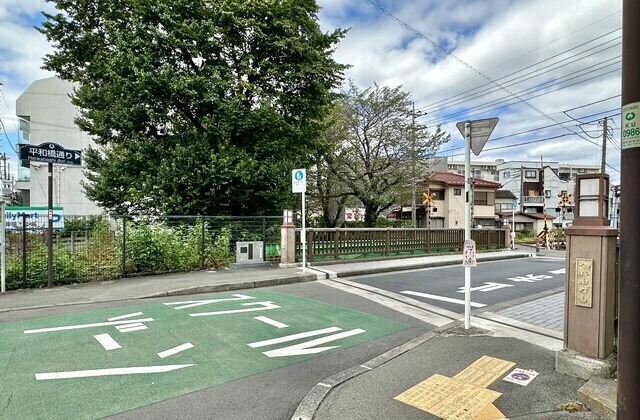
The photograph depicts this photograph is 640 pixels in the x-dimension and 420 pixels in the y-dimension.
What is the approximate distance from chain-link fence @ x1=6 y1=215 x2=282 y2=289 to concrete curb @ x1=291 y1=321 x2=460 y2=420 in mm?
7788

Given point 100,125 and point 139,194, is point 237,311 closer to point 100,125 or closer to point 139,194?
point 139,194

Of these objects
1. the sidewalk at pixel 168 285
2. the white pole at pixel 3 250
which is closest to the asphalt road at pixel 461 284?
the sidewalk at pixel 168 285

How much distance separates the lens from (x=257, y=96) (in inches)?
583

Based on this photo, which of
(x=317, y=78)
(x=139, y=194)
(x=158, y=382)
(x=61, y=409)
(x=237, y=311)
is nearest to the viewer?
(x=61, y=409)

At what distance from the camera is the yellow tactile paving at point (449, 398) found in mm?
3045

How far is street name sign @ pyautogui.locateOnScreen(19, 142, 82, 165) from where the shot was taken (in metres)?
7.72

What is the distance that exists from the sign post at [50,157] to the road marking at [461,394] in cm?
846

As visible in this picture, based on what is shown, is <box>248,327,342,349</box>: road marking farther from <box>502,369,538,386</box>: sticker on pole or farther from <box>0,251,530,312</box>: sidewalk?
<box>0,251,530,312</box>: sidewalk

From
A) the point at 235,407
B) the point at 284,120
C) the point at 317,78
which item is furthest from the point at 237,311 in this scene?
the point at 317,78

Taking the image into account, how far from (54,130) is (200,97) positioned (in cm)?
2744

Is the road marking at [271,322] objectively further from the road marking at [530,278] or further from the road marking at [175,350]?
the road marking at [530,278]

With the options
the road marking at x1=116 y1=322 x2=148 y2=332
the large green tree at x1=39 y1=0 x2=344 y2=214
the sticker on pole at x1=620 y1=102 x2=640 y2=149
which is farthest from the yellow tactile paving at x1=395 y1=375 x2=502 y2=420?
the large green tree at x1=39 y1=0 x2=344 y2=214

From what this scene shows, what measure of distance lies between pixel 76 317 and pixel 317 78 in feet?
42.4

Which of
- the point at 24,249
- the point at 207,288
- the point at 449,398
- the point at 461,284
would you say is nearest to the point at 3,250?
the point at 24,249
